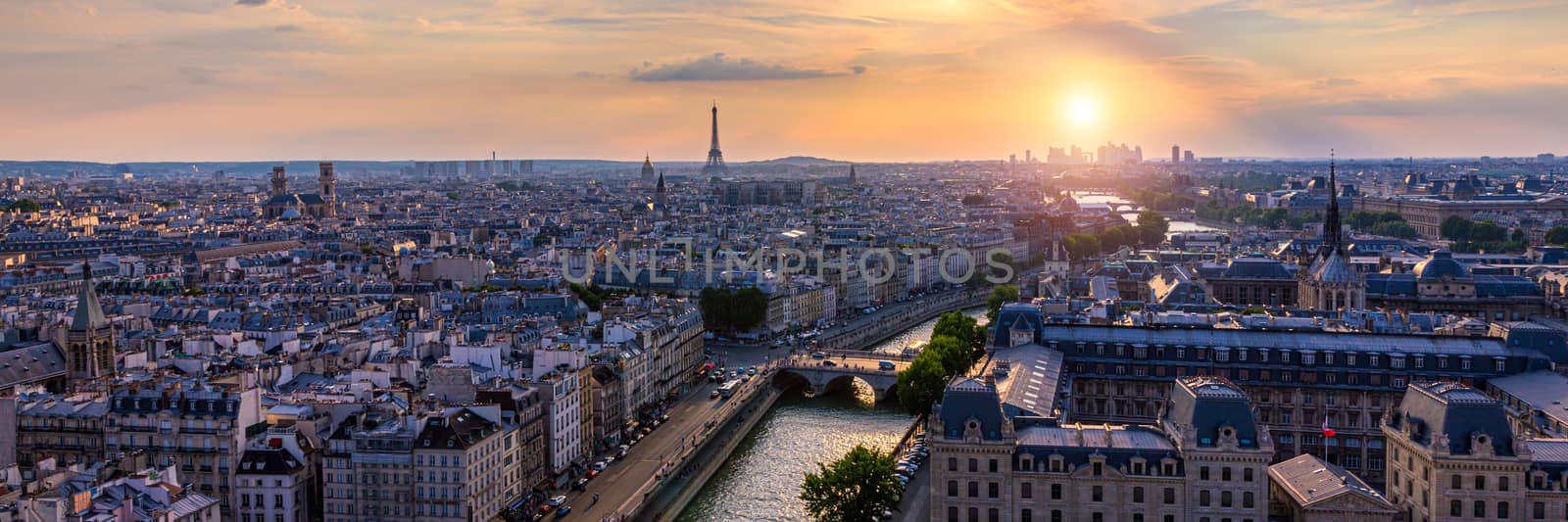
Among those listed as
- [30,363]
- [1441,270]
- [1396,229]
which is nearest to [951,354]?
[1441,270]

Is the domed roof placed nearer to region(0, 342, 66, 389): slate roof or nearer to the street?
the street

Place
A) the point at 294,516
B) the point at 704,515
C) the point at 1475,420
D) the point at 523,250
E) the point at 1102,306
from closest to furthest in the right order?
the point at 1475,420, the point at 294,516, the point at 704,515, the point at 1102,306, the point at 523,250

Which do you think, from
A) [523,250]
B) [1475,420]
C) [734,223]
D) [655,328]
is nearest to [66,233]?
[523,250]

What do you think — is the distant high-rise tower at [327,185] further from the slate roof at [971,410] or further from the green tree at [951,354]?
the slate roof at [971,410]

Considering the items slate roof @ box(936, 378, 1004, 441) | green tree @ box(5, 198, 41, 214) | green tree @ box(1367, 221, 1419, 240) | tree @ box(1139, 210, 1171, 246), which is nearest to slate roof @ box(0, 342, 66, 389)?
slate roof @ box(936, 378, 1004, 441)

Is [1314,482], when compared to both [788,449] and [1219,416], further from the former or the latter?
[788,449]

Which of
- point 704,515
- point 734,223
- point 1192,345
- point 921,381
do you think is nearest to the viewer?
point 704,515

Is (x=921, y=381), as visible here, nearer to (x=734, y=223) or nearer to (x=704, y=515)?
(x=704, y=515)
